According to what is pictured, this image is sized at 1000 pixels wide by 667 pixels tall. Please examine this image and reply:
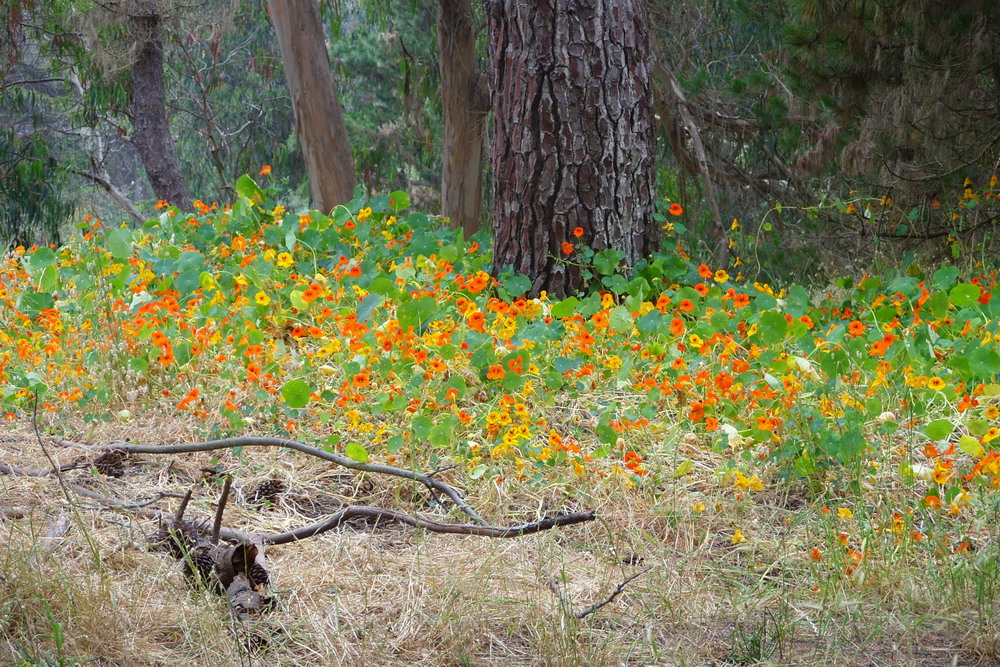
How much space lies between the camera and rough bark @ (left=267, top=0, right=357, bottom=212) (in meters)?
6.67

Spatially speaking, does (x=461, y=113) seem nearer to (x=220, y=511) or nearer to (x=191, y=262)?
(x=191, y=262)

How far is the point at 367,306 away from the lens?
11.4ft

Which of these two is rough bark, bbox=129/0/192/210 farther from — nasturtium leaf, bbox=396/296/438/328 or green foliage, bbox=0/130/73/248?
nasturtium leaf, bbox=396/296/438/328

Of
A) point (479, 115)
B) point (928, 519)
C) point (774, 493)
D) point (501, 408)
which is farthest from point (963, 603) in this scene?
point (479, 115)

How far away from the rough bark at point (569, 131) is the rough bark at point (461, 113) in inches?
113

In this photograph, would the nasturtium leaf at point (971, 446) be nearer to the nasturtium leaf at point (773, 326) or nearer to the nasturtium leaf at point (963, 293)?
the nasturtium leaf at point (773, 326)

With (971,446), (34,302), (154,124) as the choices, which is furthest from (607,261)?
(154,124)

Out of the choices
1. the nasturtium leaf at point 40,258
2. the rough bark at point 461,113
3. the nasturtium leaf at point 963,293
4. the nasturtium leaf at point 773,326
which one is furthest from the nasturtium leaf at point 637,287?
the rough bark at point 461,113

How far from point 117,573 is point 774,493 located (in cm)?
164

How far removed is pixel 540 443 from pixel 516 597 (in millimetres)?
866

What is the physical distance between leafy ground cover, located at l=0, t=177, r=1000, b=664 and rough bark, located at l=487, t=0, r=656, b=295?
0.14m

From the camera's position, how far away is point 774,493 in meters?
2.58

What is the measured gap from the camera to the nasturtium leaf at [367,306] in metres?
3.46

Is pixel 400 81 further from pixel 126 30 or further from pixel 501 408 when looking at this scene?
pixel 501 408
